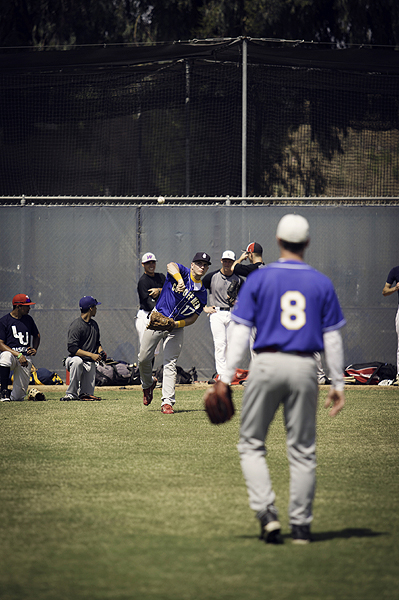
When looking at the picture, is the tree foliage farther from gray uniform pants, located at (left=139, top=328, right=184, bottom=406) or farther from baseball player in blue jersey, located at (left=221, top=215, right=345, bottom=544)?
baseball player in blue jersey, located at (left=221, top=215, right=345, bottom=544)

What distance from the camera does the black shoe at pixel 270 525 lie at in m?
4.09

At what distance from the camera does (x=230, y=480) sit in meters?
5.84

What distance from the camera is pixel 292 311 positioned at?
420 cm

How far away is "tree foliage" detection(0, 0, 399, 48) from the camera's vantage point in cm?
2178

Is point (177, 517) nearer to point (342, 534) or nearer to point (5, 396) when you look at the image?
point (342, 534)

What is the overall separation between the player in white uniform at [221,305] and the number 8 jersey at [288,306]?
801 centimetres

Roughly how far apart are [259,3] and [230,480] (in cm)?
1885

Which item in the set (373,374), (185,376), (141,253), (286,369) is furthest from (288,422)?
(141,253)

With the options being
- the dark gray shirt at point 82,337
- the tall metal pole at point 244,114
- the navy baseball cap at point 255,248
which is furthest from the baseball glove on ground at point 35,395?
the tall metal pole at point 244,114

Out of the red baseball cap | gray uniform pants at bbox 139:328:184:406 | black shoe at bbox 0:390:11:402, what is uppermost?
the red baseball cap

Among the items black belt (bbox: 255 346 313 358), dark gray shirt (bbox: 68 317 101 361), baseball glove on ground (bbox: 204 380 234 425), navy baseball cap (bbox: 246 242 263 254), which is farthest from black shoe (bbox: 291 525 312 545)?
dark gray shirt (bbox: 68 317 101 361)

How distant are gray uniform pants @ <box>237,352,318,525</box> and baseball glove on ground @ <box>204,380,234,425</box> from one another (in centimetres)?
20

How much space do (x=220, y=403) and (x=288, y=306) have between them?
74cm

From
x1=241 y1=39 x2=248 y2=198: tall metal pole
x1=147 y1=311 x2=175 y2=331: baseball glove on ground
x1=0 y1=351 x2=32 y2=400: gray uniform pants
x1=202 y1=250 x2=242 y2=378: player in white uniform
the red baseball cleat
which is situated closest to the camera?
x1=147 y1=311 x2=175 y2=331: baseball glove on ground
